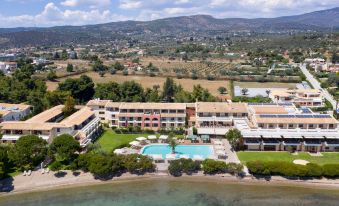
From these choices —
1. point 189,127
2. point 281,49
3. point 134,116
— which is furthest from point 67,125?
point 281,49

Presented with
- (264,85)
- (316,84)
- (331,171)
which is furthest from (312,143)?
(316,84)

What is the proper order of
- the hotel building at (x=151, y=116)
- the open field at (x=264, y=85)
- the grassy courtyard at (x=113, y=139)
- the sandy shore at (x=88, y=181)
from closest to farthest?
the sandy shore at (x=88, y=181) → the grassy courtyard at (x=113, y=139) → the hotel building at (x=151, y=116) → the open field at (x=264, y=85)

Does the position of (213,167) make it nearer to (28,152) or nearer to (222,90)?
(28,152)

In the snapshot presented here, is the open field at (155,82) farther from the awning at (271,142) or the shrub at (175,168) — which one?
the shrub at (175,168)

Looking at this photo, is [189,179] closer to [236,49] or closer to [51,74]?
[51,74]

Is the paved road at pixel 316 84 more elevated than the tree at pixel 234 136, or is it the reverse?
the paved road at pixel 316 84

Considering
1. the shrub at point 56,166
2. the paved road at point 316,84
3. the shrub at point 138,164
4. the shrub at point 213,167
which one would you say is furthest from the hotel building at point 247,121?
the paved road at point 316,84
